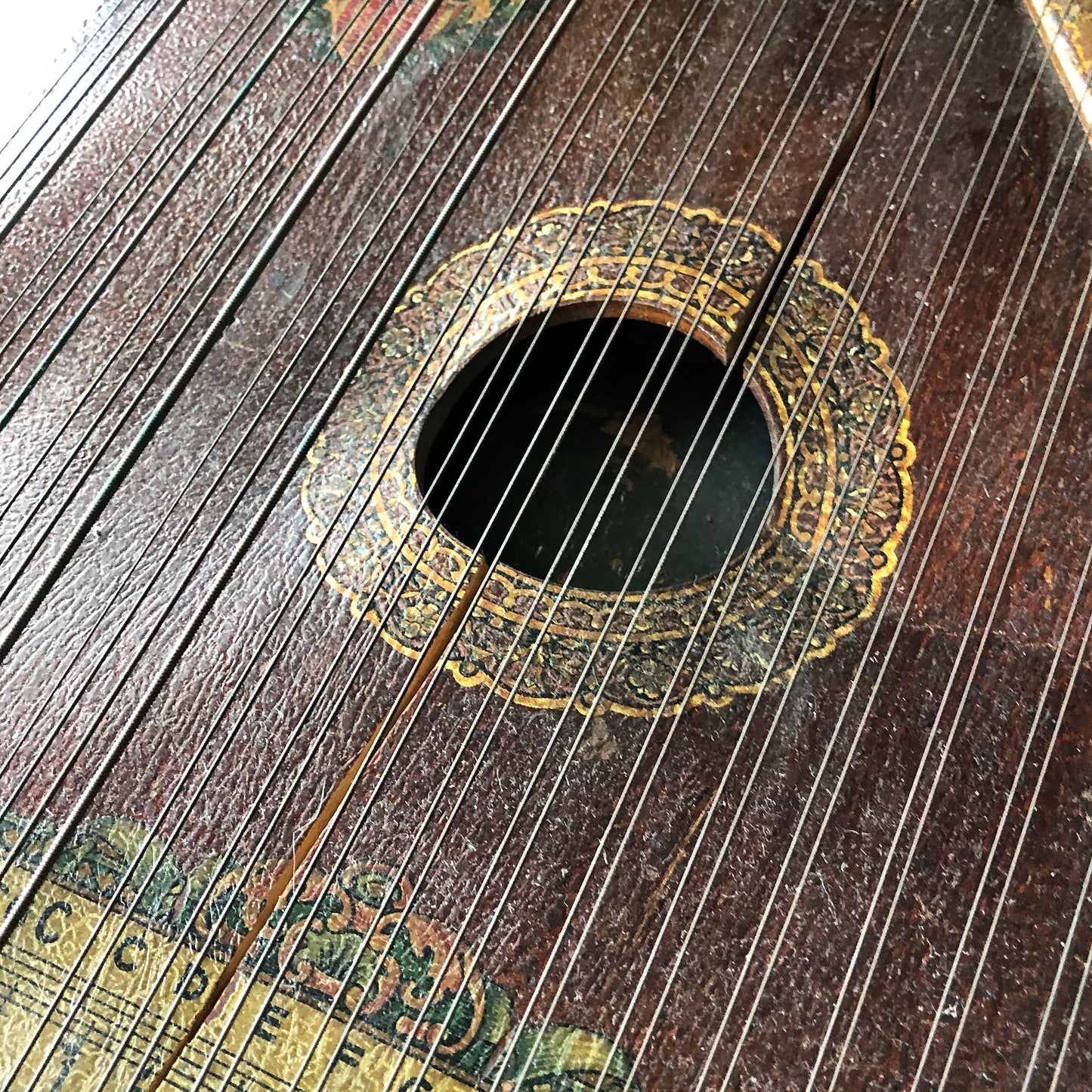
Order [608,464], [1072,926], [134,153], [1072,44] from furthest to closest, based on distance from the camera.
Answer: [608,464] → [134,153] → [1072,44] → [1072,926]

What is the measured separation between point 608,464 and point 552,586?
45.6 inches

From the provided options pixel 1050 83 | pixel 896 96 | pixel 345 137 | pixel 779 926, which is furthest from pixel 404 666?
pixel 1050 83

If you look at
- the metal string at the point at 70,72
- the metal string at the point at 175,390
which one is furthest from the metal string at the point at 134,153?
the metal string at the point at 175,390

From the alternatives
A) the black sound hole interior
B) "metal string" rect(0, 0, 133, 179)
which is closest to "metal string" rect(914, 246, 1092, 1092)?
the black sound hole interior

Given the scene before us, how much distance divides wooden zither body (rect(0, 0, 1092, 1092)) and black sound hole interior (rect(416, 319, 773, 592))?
0.15ft

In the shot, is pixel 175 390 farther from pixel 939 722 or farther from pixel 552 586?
pixel 939 722

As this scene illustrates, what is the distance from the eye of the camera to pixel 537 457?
Answer: 12.8ft

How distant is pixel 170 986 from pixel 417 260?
1.73 metres

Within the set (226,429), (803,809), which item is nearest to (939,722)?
(803,809)

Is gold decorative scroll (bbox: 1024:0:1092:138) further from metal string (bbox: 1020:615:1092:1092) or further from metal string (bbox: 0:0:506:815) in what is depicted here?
metal string (bbox: 0:0:506:815)

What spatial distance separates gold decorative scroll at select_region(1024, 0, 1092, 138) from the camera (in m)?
2.81

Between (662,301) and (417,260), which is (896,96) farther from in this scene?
(417,260)

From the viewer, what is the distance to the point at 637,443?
245 cm

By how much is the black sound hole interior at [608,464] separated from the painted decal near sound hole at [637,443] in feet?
1.13
